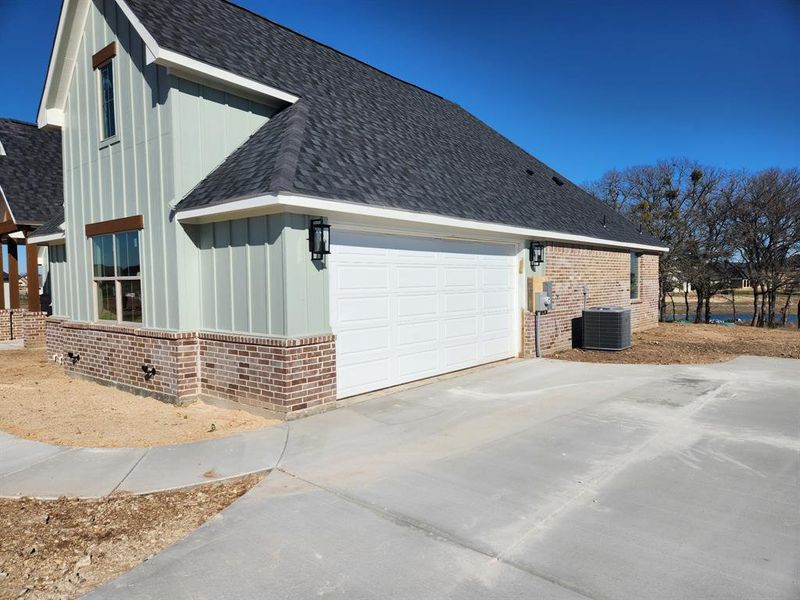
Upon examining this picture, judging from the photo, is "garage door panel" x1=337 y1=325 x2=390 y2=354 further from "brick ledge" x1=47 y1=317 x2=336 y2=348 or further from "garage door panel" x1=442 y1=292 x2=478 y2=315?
"garage door panel" x1=442 y1=292 x2=478 y2=315

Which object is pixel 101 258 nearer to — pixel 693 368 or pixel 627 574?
pixel 627 574

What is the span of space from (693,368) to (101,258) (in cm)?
1149

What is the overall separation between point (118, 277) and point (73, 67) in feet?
13.8

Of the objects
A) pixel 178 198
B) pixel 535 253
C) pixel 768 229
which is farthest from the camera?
pixel 768 229

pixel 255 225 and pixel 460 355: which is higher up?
pixel 255 225

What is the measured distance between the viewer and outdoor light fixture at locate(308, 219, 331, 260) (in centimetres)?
711

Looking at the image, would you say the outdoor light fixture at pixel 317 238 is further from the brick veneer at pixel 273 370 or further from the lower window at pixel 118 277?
the lower window at pixel 118 277

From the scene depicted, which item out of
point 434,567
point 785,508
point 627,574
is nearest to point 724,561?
point 627,574

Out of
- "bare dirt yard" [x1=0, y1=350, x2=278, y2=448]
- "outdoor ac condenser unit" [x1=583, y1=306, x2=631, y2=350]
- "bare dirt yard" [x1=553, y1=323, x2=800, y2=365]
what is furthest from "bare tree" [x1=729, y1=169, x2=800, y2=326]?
"bare dirt yard" [x1=0, y1=350, x2=278, y2=448]

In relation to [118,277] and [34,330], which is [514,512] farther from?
[34,330]

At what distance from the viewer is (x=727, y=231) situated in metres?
31.1

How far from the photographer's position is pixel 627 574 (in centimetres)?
332

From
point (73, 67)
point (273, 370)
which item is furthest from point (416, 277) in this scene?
point (73, 67)

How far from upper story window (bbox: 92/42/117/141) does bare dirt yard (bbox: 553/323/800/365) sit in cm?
1022
